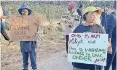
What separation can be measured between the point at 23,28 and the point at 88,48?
2620mm

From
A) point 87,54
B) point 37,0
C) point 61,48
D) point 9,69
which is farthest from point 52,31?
point 87,54

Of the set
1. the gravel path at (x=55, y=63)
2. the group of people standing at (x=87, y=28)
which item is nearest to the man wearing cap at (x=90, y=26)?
the group of people standing at (x=87, y=28)

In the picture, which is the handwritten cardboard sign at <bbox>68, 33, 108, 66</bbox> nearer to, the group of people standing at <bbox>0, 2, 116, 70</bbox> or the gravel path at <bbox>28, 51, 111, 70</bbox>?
the group of people standing at <bbox>0, 2, 116, 70</bbox>

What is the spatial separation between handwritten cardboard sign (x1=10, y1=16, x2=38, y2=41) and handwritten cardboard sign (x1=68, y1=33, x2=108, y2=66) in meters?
2.30

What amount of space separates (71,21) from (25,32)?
1737 millimetres

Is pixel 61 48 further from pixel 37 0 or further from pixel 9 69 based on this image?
pixel 37 0

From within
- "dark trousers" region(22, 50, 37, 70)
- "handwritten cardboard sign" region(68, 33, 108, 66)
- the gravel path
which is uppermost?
"handwritten cardboard sign" region(68, 33, 108, 66)

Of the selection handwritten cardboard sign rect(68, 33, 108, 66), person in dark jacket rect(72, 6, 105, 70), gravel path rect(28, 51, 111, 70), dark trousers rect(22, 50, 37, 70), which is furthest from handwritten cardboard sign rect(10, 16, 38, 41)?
person in dark jacket rect(72, 6, 105, 70)

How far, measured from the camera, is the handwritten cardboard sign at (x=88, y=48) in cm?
582

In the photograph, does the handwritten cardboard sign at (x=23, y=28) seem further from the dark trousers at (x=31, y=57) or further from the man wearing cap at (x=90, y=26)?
the man wearing cap at (x=90, y=26)

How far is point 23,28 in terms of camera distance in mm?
8312

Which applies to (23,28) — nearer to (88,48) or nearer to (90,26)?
(88,48)

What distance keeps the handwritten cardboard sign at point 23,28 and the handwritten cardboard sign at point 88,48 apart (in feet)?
7.54

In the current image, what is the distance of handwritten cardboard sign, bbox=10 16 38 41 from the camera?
27.0 ft
